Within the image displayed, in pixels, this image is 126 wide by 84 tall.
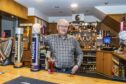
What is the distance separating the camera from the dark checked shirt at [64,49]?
2.42 metres

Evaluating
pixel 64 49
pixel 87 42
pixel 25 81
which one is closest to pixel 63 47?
pixel 64 49

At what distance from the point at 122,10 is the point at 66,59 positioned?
5.32 m

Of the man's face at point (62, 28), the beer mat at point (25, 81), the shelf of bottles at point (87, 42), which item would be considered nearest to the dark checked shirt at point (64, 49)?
the man's face at point (62, 28)

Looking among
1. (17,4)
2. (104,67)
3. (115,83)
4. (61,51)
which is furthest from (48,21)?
(115,83)

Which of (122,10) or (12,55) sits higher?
(122,10)

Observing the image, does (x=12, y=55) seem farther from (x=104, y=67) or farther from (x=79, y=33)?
(x=79, y=33)

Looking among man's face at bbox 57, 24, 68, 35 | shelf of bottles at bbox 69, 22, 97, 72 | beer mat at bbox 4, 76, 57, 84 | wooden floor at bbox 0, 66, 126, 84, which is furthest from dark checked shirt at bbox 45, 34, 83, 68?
shelf of bottles at bbox 69, 22, 97, 72

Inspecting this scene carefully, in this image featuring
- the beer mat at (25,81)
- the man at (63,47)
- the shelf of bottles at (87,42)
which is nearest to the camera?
the beer mat at (25,81)

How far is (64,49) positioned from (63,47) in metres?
0.03

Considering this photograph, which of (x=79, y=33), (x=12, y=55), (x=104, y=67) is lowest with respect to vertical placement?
(x=104, y=67)

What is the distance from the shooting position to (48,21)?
394 inches

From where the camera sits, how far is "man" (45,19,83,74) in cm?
241

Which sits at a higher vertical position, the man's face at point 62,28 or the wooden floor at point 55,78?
the man's face at point 62,28

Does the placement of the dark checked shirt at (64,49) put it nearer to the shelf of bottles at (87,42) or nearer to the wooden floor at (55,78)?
the wooden floor at (55,78)
